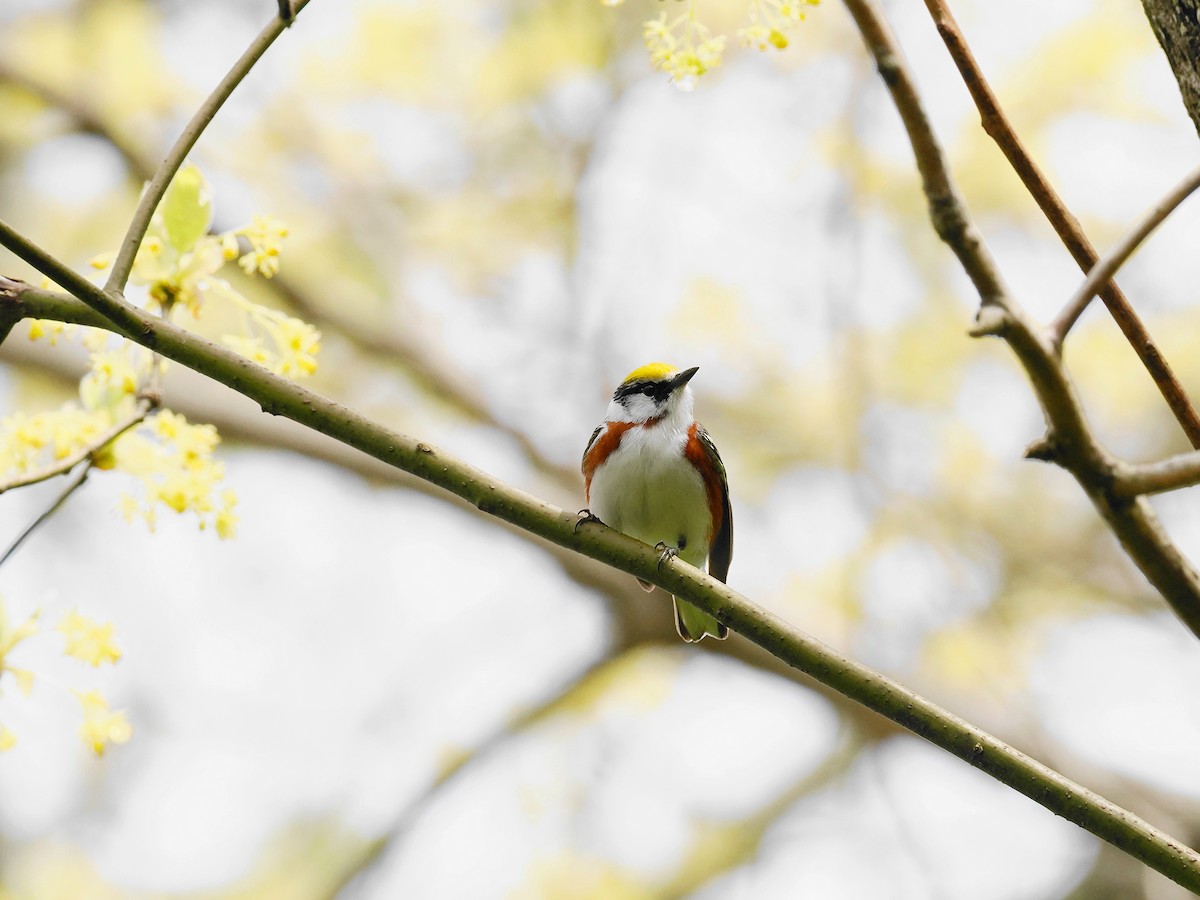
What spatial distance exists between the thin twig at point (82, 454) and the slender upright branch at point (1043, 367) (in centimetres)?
143

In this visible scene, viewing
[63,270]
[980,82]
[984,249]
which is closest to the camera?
[984,249]

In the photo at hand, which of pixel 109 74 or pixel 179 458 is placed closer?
pixel 179 458

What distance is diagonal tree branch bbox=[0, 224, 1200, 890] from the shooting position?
169cm

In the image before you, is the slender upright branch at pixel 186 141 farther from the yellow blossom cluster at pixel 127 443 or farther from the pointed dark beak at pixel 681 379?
the pointed dark beak at pixel 681 379

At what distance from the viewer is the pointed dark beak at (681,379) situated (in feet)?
14.0

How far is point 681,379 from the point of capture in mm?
4336

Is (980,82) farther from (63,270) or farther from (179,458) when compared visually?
(179,458)

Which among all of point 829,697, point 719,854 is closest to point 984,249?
point 829,697

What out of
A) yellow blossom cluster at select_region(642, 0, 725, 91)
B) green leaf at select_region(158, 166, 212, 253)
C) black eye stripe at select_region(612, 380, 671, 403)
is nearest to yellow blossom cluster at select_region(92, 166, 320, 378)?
green leaf at select_region(158, 166, 212, 253)

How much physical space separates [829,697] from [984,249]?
19.5 ft

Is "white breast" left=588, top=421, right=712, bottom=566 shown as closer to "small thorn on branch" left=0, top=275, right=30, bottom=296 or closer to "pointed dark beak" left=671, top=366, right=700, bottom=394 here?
"pointed dark beak" left=671, top=366, right=700, bottom=394

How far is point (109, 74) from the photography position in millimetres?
7891

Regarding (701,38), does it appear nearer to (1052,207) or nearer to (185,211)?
(1052,207)

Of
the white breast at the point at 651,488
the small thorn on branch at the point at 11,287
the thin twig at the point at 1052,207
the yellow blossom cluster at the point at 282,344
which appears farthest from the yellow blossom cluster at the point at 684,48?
the white breast at the point at 651,488
